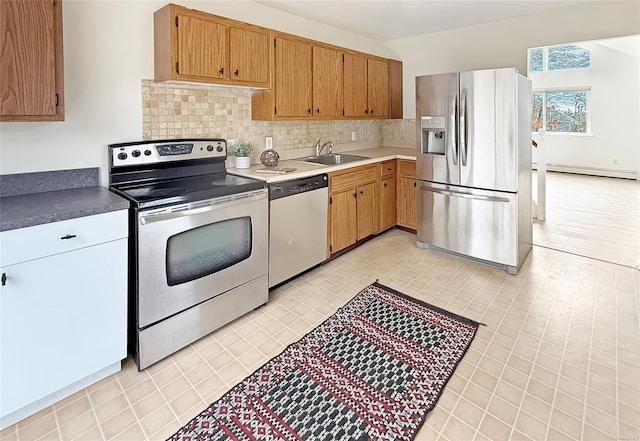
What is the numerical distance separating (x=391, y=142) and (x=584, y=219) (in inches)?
110

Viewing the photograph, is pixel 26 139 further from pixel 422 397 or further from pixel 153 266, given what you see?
pixel 422 397

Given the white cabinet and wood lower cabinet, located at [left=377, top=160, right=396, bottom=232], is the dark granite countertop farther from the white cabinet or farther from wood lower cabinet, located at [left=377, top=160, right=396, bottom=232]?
wood lower cabinet, located at [left=377, top=160, right=396, bottom=232]

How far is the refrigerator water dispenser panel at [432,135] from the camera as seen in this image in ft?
11.3

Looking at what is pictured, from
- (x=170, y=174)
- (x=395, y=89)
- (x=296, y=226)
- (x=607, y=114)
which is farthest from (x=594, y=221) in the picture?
(x=170, y=174)

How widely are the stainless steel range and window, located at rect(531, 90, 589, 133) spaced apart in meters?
9.27

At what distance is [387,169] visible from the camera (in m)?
4.14

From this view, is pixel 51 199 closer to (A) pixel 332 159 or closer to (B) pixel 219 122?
(B) pixel 219 122

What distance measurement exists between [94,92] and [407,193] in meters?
3.17

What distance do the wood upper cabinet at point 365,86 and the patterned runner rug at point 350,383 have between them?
2.39m

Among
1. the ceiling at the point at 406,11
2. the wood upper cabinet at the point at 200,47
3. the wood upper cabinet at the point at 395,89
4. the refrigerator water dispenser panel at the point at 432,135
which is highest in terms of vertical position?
the ceiling at the point at 406,11

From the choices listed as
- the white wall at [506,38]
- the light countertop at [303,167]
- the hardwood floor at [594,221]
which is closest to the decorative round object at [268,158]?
the light countertop at [303,167]

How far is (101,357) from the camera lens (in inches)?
74.1

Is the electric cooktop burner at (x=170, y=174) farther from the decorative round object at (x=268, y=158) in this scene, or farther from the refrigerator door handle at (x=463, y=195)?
the refrigerator door handle at (x=463, y=195)

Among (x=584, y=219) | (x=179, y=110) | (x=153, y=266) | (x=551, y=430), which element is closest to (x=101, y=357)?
(x=153, y=266)
